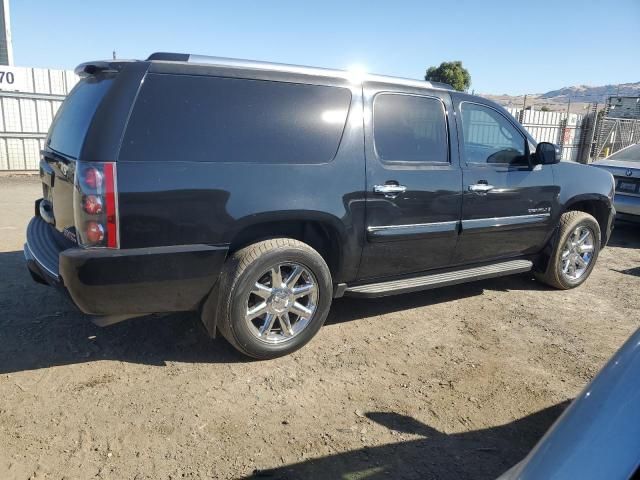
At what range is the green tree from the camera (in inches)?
1372

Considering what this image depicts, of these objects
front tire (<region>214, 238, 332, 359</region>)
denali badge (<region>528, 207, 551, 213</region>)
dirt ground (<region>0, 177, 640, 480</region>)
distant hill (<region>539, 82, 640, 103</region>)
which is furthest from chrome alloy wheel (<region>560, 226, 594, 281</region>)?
distant hill (<region>539, 82, 640, 103</region>)

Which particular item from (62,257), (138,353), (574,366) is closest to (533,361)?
(574,366)

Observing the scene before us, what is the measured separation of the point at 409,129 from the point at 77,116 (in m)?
2.42

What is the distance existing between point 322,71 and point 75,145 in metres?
1.74

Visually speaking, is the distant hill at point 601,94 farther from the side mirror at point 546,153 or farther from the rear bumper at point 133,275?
the rear bumper at point 133,275

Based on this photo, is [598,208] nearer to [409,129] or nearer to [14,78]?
[409,129]

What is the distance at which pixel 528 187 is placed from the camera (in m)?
Answer: 4.71

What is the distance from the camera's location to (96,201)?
2857 mm

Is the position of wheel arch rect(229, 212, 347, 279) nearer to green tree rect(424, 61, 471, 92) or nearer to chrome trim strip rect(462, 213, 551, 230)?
chrome trim strip rect(462, 213, 551, 230)

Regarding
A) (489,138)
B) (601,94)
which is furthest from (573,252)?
(601,94)

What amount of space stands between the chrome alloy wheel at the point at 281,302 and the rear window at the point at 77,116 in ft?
4.66

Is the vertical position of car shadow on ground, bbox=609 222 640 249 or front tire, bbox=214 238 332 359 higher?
→ front tire, bbox=214 238 332 359

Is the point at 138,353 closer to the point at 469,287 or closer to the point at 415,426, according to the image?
the point at 415,426

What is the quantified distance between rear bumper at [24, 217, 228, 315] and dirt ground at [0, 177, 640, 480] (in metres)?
0.50
